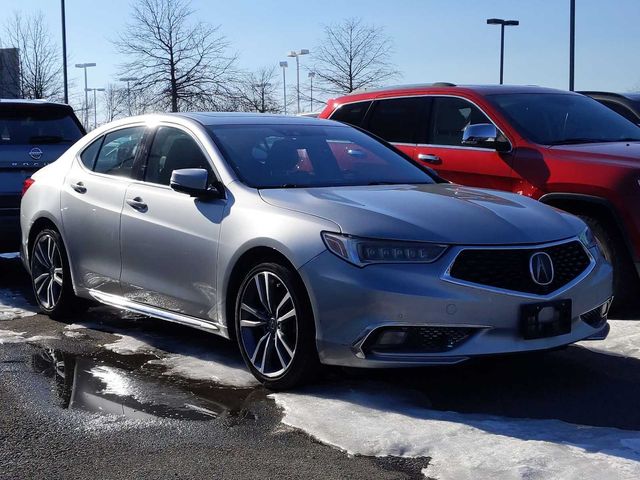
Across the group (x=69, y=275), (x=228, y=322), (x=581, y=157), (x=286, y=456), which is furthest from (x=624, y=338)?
(x=69, y=275)

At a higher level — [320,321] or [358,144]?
[358,144]

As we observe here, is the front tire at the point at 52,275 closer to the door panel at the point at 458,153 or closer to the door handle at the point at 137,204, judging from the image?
the door handle at the point at 137,204

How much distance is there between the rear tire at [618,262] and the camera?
718 centimetres

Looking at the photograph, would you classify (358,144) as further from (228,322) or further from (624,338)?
(624,338)

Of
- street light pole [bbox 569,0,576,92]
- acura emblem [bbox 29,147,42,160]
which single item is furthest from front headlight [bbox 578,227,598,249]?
street light pole [bbox 569,0,576,92]

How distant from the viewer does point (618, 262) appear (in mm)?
7191

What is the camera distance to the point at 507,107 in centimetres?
819

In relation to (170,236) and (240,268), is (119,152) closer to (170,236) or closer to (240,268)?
(170,236)

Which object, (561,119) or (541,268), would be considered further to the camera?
(561,119)

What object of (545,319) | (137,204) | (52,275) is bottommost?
(52,275)

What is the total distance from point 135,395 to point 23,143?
5.01 m

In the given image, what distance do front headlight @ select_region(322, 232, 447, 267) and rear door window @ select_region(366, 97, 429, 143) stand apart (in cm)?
392

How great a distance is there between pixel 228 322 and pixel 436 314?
54.2 inches

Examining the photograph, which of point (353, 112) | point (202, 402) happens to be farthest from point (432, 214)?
point (353, 112)
